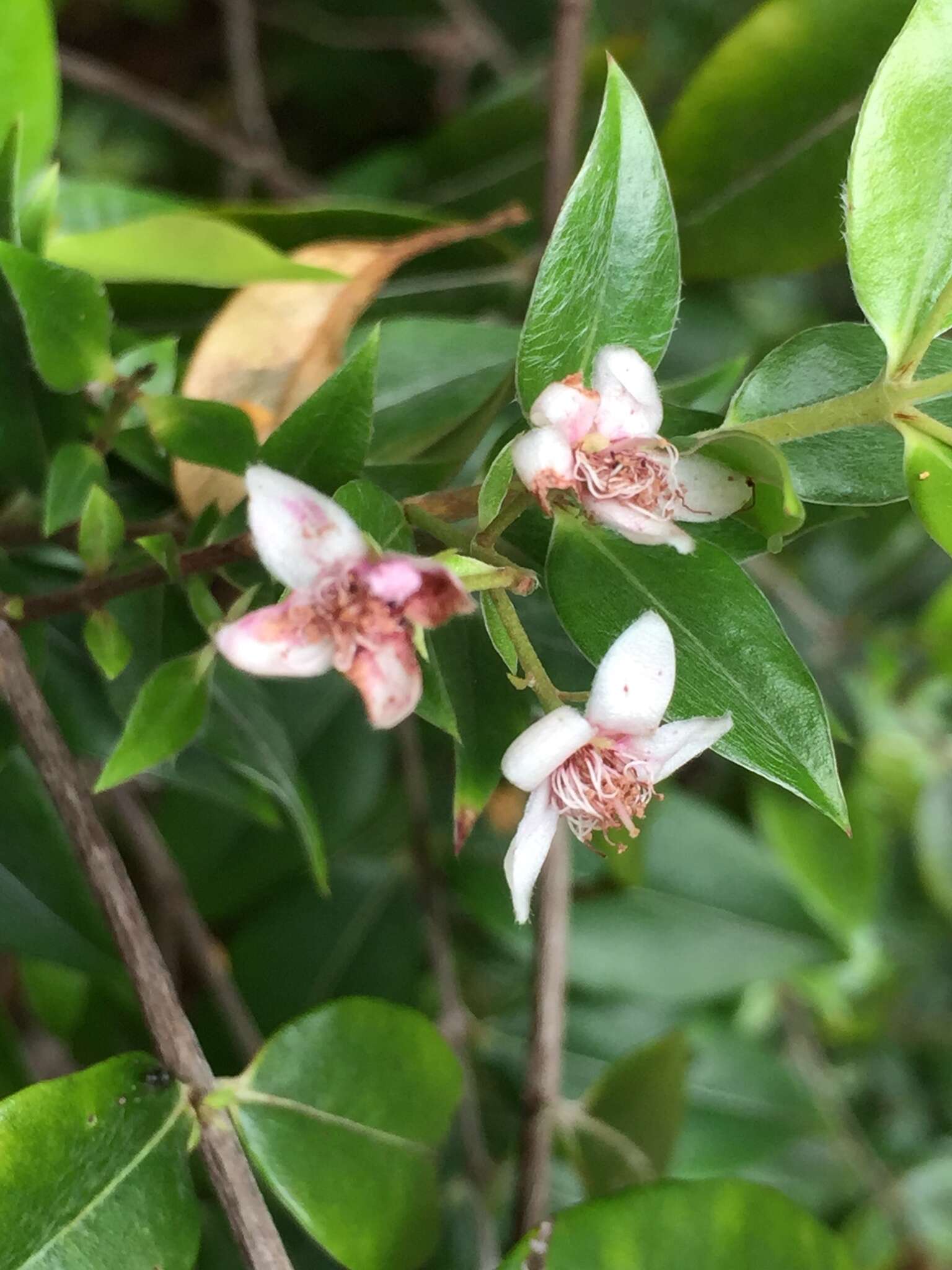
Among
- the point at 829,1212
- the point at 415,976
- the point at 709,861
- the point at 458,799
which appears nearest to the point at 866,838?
the point at 709,861

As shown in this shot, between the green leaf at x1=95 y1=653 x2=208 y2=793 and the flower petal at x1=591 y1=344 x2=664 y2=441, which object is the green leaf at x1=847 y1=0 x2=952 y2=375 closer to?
the flower petal at x1=591 y1=344 x2=664 y2=441

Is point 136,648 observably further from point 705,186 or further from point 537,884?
point 705,186

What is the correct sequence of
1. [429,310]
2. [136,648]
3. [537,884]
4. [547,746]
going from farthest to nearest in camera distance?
[429,310], [537,884], [136,648], [547,746]

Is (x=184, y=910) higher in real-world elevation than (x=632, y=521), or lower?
lower

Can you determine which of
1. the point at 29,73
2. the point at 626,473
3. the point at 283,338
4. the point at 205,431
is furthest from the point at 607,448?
the point at 29,73

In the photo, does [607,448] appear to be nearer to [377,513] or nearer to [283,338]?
[377,513]

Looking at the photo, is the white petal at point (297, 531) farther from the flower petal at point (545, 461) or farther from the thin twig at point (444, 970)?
the thin twig at point (444, 970)

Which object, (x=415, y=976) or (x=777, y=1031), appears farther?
(x=777, y=1031)
